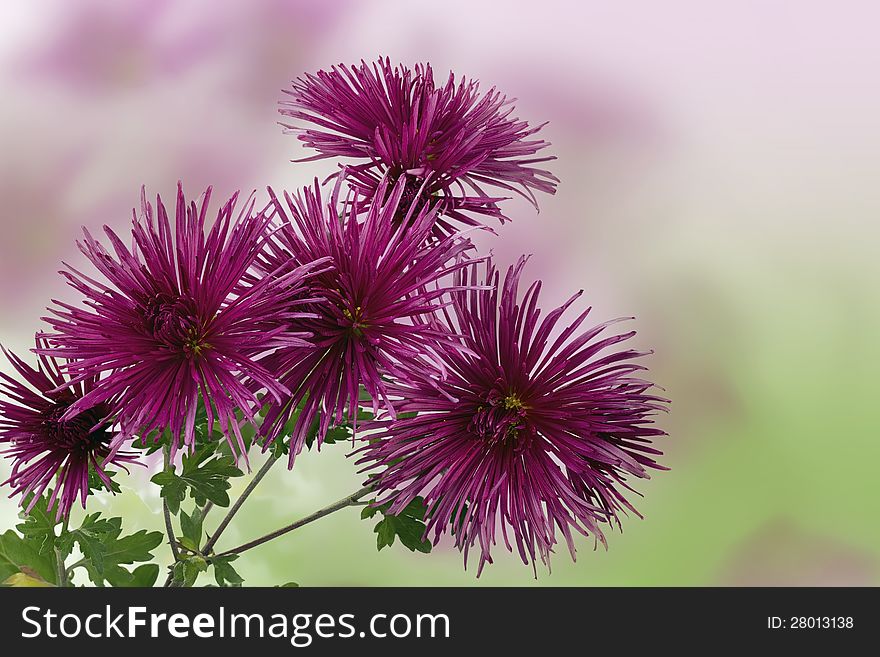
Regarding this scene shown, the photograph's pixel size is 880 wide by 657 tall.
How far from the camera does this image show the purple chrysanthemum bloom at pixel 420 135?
75 centimetres

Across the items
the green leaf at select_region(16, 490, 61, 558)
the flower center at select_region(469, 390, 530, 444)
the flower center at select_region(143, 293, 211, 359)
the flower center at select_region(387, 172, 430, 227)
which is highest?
the flower center at select_region(387, 172, 430, 227)

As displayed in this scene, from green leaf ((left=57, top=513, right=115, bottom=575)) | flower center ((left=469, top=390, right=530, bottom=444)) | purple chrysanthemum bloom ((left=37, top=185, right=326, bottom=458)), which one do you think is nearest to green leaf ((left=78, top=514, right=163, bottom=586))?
green leaf ((left=57, top=513, right=115, bottom=575))

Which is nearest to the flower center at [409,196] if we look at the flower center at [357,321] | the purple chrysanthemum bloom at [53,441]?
the flower center at [357,321]

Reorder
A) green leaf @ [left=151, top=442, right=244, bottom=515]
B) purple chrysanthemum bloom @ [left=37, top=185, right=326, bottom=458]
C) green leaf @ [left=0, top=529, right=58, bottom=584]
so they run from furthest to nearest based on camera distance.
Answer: green leaf @ [left=0, top=529, right=58, bottom=584] → green leaf @ [left=151, top=442, right=244, bottom=515] → purple chrysanthemum bloom @ [left=37, top=185, right=326, bottom=458]

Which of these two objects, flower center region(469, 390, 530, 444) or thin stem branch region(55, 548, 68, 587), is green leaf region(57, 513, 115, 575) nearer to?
thin stem branch region(55, 548, 68, 587)

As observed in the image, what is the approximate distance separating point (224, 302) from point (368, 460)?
0.15m

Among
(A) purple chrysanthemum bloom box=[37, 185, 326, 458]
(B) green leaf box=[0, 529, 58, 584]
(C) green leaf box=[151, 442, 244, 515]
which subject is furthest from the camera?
(B) green leaf box=[0, 529, 58, 584]

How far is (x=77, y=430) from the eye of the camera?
676 mm

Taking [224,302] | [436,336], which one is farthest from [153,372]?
[436,336]

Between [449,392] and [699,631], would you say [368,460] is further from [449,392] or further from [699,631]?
[699,631]

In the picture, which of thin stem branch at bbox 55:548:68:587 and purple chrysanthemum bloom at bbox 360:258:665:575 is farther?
thin stem branch at bbox 55:548:68:587

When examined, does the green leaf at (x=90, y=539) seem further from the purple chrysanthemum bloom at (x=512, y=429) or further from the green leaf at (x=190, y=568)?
the purple chrysanthemum bloom at (x=512, y=429)

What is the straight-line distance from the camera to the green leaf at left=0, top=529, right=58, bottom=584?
2.73ft

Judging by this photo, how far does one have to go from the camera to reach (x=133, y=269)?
2.00 ft
